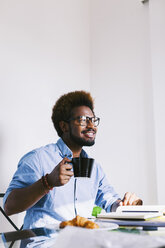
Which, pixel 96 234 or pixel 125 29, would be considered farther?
pixel 125 29

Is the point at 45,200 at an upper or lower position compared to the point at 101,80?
lower

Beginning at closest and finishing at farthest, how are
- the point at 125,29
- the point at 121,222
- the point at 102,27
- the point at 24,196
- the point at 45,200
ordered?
the point at 121,222, the point at 24,196, the point at 45,200, the point at 125,29, the point at 102,27

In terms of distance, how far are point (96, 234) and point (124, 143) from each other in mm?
2076

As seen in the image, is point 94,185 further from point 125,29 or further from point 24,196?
point 125,29

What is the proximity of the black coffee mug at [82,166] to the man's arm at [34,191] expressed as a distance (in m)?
0.02

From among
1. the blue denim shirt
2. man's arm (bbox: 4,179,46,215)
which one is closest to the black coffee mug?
man's arm (bbox: 4,179,46,215)

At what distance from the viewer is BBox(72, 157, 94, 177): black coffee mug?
3.31 ft

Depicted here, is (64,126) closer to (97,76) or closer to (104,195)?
(104,195)

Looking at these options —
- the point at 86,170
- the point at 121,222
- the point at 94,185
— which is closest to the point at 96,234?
the point at 121,222

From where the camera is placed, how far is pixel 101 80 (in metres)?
2.73

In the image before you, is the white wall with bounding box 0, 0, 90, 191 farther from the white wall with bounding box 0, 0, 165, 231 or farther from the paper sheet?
the paper sheet

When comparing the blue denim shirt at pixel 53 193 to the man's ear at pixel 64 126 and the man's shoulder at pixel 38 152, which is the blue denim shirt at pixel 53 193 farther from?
the man's ear at pixel 64 126

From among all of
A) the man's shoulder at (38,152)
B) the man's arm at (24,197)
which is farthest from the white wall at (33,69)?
the man's arm at (24,197)

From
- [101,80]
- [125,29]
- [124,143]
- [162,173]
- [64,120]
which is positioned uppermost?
[125,29]
